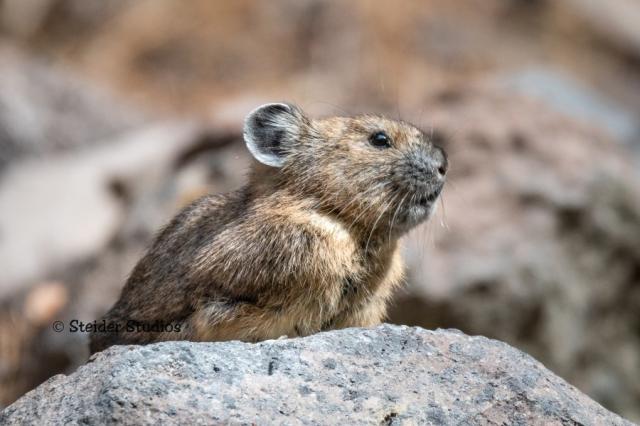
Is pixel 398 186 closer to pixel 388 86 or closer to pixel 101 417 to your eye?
pixel 101 417

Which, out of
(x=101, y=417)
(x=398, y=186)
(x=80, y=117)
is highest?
(x=398, y=186)

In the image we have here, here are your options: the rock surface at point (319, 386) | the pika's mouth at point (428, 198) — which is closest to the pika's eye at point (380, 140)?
the pika's mouth at point (428, 198)

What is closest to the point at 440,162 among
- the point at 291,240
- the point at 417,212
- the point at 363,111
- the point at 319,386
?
the point at 417,212

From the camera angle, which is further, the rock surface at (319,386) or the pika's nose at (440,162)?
the pika's nose at (440,162)

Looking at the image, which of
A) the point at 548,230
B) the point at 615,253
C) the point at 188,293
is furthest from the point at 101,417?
the point at 615,253

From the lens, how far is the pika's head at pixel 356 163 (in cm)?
824

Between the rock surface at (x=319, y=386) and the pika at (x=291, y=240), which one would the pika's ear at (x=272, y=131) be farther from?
the rock surface at (x=319, y=386)

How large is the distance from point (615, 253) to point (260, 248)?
900 centimetres

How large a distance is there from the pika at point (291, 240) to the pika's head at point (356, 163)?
0.01 metres

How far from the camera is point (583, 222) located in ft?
49.2

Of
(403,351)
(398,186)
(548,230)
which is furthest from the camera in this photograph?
(548,230)

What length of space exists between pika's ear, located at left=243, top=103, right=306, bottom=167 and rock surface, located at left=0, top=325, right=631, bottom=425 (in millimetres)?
2164

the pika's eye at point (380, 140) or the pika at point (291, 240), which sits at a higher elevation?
the pika's eye at point (380, 140)

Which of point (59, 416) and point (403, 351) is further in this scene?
point (403, 351)
